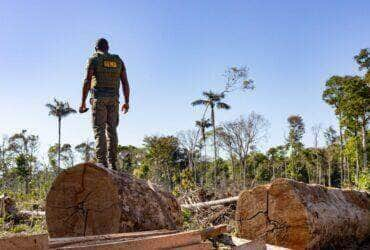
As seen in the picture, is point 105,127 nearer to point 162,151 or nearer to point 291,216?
point 291,216

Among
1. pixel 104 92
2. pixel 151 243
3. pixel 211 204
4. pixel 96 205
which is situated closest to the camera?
pixel 151 243

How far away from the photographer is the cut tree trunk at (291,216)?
4.57m

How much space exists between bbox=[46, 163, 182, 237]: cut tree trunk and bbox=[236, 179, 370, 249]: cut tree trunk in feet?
3.20

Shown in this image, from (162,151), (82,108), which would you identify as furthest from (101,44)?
(162,151)

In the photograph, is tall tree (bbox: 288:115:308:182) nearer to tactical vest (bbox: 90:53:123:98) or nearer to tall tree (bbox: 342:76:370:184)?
tall tree (bbox: 342:76:370:184)

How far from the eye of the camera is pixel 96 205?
173 inches

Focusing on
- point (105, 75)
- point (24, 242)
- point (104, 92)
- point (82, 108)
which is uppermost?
point (105, 75)

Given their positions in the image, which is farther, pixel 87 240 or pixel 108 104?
pixel 108 104

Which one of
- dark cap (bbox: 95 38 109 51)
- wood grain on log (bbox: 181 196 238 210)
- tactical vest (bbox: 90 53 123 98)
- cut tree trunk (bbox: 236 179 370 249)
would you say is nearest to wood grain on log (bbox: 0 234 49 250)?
cut tree trunk (bbox: 236 179 370 249)

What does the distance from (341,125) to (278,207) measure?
3304 cm

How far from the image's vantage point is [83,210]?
14.7 feet

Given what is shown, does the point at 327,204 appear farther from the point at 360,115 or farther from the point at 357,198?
the point at 360,115

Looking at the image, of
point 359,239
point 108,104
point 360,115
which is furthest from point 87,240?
point 360,115

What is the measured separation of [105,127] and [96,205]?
2072 millimetres
